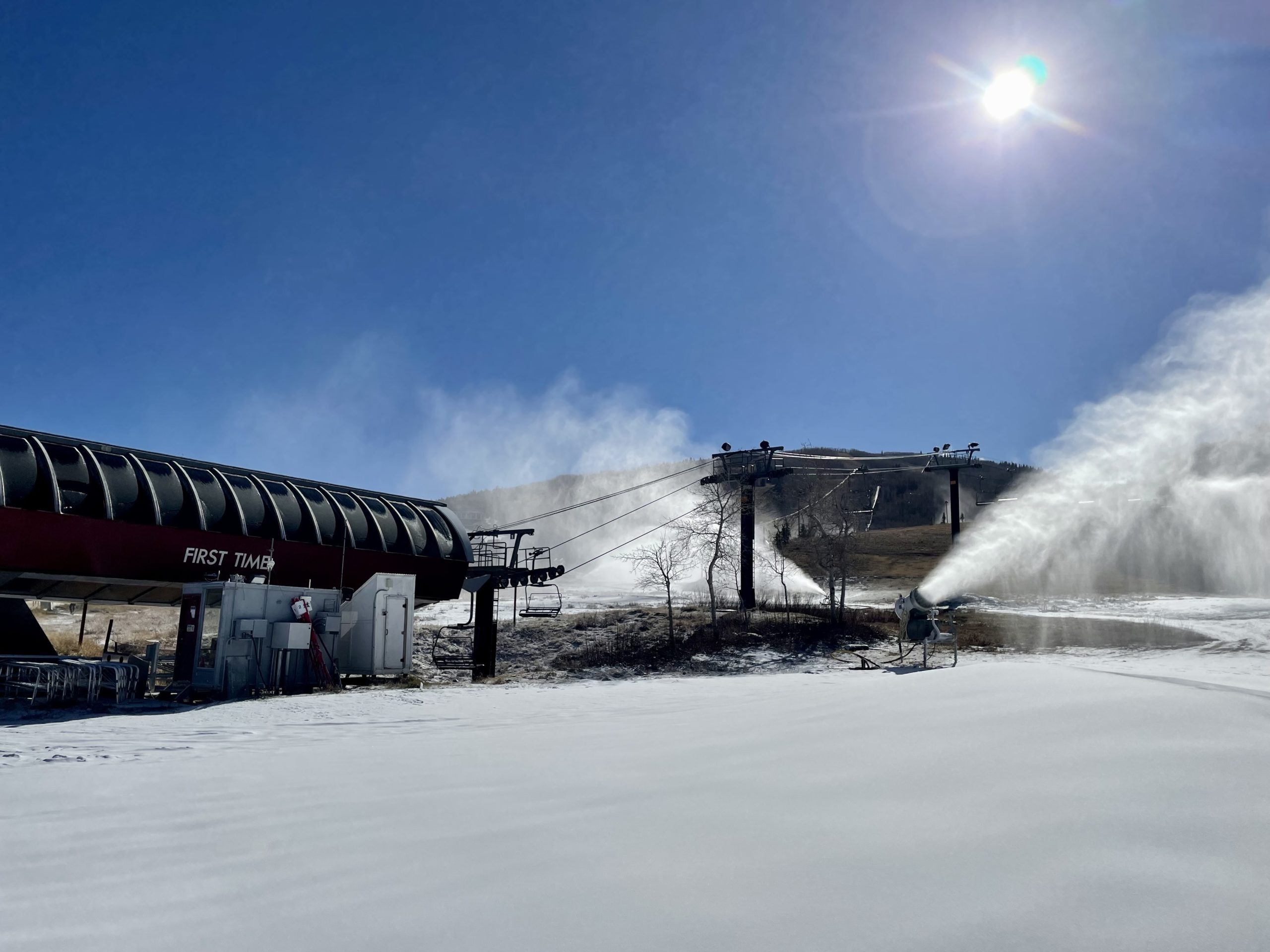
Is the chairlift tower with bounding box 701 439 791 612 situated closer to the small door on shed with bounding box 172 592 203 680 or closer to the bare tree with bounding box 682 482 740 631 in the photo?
the bare tree with bounding box 682 482 740 631

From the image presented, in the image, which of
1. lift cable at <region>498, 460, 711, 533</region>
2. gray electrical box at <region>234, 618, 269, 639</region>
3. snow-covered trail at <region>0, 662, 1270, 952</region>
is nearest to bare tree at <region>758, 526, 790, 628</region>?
lift cable at <region>498, 460, 711, 533</region>

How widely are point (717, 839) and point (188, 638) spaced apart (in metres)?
19.8

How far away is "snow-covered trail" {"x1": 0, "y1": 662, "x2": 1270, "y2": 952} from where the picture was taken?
9.05 ft

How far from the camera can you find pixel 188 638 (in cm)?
1984

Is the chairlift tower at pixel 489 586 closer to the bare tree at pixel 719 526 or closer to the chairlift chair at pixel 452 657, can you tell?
the chairlift chair at pixel 452 657

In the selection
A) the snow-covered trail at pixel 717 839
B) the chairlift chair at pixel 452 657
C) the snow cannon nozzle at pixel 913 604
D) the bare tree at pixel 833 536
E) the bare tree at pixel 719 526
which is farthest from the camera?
the bare tree at pixel 719 526

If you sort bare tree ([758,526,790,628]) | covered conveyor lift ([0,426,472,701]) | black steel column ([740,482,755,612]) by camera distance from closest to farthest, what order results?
covered conveyor lift ([0,426,472,701]) → black steel column ([740,482,755,612]) → bare tree ([758,526,790,628])

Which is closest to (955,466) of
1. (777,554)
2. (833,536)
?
(833,536)

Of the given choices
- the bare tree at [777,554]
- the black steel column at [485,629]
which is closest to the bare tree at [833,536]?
the bare tree at [777,554]

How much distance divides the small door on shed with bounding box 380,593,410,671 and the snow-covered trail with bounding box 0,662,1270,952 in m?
15.6

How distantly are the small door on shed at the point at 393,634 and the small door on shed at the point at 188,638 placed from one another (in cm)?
439

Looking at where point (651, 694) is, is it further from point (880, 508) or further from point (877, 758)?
point (880, 508)

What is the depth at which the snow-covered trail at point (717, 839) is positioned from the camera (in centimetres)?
276

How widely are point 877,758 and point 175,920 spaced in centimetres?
355
